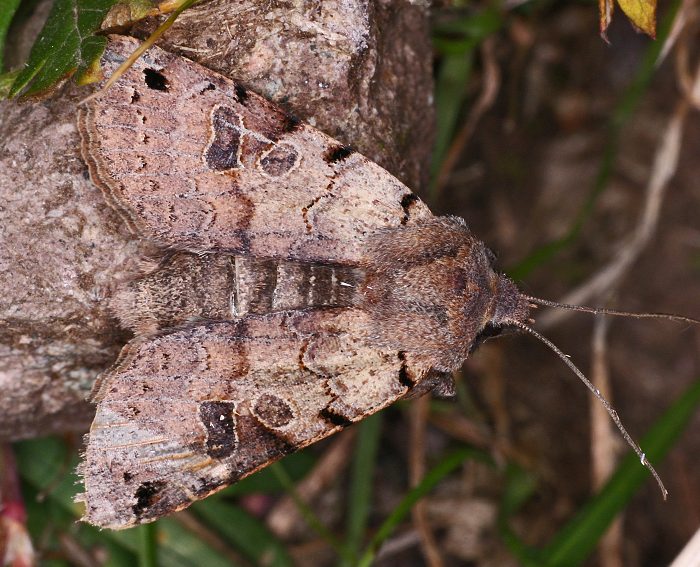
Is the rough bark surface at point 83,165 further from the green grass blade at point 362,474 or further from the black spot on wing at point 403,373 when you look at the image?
the green grass blade at point 362,474

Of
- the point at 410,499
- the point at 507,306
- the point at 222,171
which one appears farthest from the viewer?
the point at 410,499

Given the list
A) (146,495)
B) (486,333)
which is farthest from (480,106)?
(146,495)

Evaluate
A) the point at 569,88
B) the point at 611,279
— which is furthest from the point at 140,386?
the point at 569,88

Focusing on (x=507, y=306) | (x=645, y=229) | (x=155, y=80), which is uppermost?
(x=155, y=80)

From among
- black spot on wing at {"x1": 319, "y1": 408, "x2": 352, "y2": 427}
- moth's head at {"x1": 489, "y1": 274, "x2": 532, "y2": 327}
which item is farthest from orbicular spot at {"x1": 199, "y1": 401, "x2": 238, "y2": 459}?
moth's head at {"x1": 489, "y1": 274, "x2": 532, "y2": 327}

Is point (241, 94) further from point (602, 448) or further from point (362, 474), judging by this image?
point (602, 448)

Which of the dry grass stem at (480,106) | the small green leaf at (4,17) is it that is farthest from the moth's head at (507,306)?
the small green leaf at (4,17)

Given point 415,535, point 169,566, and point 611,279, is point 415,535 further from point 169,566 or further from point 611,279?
point 611,279
